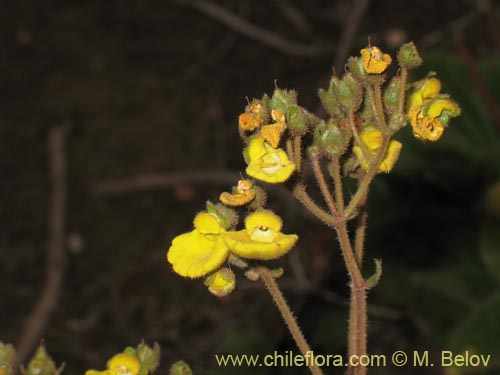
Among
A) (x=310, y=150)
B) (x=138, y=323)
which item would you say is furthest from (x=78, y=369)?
(x=310, y=150)

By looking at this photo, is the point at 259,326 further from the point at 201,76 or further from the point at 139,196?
the point at 201,76

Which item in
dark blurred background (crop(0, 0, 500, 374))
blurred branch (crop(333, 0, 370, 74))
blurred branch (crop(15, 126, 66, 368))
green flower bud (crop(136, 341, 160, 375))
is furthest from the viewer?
blurred branch (crop(333, 0, 370, 74))

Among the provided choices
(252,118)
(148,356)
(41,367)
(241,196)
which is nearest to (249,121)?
(252,118)

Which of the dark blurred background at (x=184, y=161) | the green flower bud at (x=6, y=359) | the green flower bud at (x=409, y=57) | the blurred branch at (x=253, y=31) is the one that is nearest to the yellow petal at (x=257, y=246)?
the green flower bud at (x=409, y=57)

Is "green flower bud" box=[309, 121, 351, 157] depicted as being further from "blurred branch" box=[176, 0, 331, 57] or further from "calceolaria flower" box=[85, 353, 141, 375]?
"blurred branch" box=[176, 0, 331, 57]

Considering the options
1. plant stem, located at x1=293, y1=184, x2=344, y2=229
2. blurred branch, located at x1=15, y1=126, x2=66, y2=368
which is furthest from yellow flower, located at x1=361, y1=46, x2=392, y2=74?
blurred branch, located at x1=15, y1=126, x2=66, y2=368

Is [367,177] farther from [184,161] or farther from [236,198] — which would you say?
[184,161]
